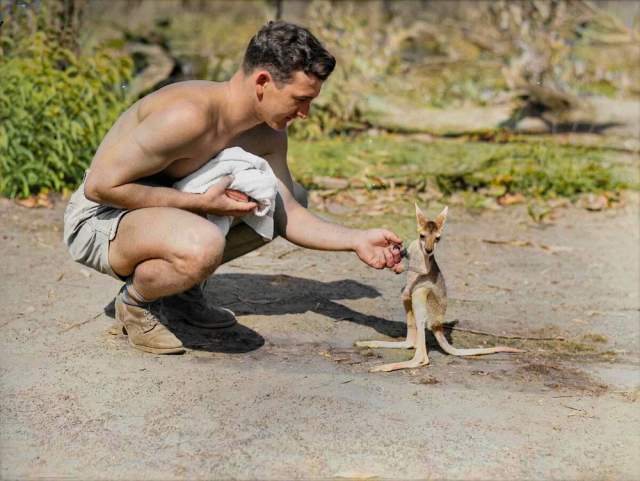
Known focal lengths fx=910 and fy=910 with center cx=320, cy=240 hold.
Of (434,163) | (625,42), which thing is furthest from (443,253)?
(625,42)

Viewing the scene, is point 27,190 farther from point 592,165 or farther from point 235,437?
point 592,165

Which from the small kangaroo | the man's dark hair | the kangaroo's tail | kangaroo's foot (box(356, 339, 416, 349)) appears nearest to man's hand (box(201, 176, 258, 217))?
the man's dark hair

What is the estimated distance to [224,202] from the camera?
365 centimetres

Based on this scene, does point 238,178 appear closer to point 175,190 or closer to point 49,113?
point 175,190

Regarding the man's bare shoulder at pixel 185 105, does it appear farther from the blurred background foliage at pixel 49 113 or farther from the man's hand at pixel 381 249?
the blurred background foliage at pixel 49 113

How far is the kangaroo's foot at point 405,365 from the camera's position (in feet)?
12.2

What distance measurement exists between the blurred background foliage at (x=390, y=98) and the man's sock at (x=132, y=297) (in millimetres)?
2599

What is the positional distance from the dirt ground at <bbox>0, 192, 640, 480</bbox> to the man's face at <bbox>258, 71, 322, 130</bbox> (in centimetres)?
102

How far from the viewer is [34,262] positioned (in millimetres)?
5102

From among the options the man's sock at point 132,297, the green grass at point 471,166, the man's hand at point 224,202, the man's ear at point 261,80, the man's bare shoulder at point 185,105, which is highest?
the man's ear at point 261,80

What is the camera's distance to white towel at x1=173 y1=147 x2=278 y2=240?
147 inches

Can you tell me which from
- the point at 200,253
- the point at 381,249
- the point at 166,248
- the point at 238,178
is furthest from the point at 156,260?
the point at 381,249

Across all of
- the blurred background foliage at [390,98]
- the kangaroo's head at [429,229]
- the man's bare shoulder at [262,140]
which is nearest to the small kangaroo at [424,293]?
the kangaroo's head at [429,229]

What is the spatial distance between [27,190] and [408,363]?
133 inches
